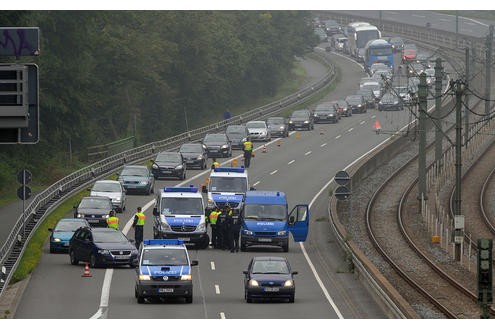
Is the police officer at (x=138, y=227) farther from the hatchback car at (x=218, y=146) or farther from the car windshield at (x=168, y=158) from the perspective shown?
the hatchback car at (x=218, y=146)

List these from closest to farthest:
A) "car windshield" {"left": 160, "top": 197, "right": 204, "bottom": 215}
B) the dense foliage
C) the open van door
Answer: "car windshield" {"left": 160, "top": 197, "right": 204, "bottom": 215}
the open van door
the dense foliage

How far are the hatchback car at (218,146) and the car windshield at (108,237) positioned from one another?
114 feet

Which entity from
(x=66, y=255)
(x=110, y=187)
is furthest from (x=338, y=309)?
(x=110, y=187)

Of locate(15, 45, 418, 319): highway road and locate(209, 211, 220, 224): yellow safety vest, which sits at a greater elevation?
locate(209, 211, 220, 224): yellow safety vest

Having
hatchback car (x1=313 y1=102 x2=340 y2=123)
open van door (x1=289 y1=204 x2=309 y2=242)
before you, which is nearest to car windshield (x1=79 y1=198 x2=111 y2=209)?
open van door (x1=289 y1=204 x2=309 y2=242)

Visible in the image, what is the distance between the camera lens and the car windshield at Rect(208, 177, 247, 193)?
59.6m

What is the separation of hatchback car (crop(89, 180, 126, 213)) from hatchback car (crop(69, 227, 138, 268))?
1326cm

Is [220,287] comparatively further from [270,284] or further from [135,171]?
[135,171]

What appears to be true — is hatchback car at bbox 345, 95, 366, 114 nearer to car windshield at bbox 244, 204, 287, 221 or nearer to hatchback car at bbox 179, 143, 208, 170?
hatchback car at bbox 179, 143, 208, 170

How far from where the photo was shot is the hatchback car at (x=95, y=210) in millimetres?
56531

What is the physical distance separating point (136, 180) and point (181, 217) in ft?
48.8

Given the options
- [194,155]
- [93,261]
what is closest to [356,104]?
[194,155]

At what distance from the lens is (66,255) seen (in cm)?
5138

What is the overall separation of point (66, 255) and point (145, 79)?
53.2 metres
